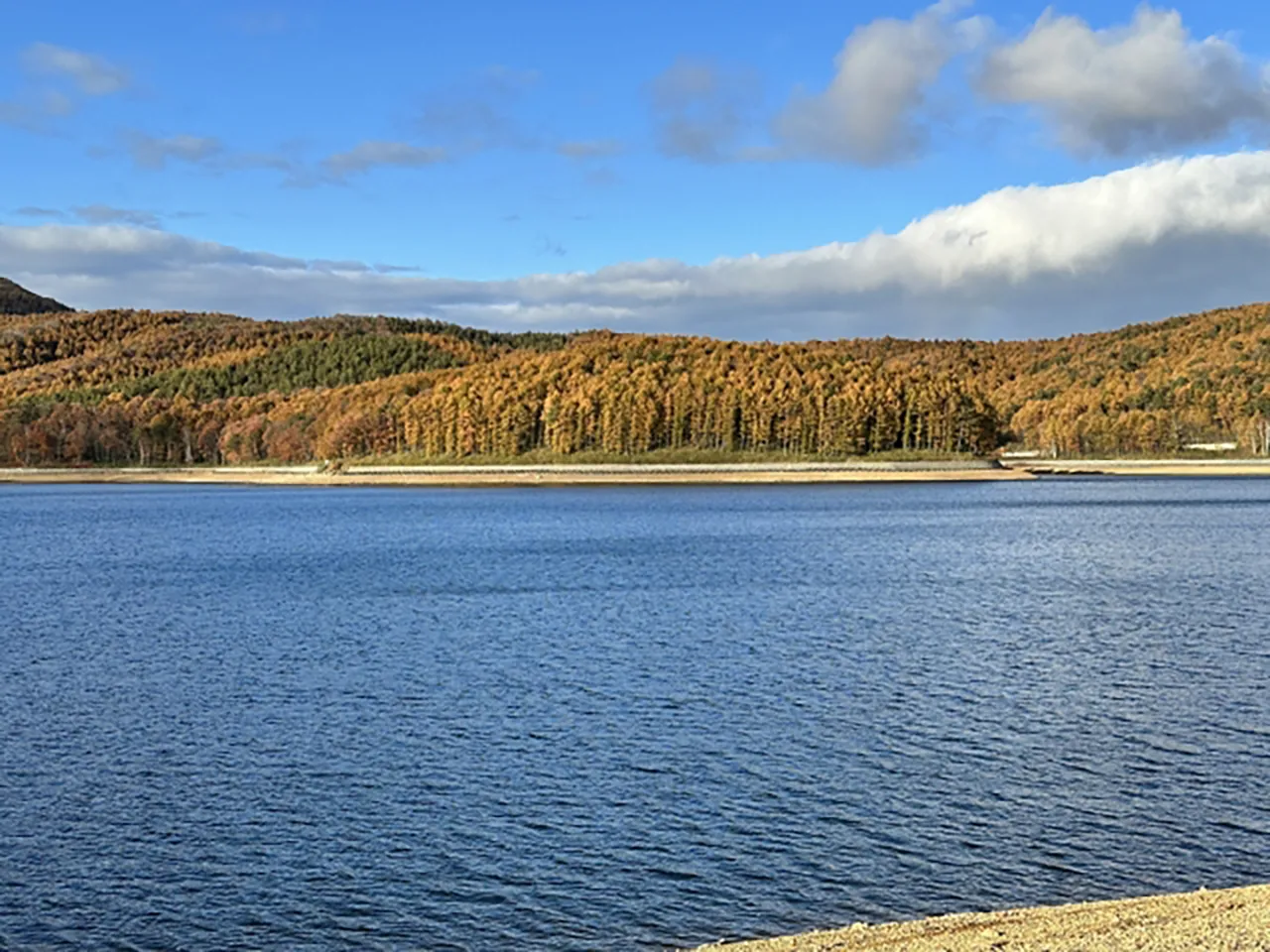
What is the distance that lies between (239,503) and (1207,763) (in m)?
104

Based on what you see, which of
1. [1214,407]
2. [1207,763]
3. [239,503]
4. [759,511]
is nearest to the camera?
[1207,763]

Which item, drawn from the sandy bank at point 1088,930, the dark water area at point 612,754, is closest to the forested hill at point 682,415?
the dark water area at point 612,754

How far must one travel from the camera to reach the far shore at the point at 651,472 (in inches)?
5394

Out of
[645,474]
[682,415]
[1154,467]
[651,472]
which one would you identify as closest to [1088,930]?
[651,472]

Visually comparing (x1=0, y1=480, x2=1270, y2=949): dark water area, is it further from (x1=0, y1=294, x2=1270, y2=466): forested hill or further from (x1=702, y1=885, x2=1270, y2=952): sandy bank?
(x1=0, y1=294, x2=1270, y2=466): forested hill

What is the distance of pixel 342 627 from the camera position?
107 ft

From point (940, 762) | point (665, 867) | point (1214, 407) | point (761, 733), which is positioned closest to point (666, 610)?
point (761, 733)

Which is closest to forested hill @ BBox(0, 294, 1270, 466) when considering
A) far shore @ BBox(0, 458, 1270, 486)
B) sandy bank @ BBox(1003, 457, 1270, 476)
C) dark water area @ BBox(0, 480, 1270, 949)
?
far shore @ BBox(0, 458, 1270, 486)

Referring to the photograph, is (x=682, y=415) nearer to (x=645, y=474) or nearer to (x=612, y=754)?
(x=645, y=474)

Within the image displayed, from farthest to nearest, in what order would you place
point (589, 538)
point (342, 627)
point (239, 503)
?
point (239, 503), point (589, 538), point (342, 627)

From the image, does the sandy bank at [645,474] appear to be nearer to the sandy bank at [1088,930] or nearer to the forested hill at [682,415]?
the forested hill at [682,415]

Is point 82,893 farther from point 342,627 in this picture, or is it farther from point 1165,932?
point 342,627

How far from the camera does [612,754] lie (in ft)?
60.6

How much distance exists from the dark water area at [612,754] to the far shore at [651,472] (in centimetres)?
9368
